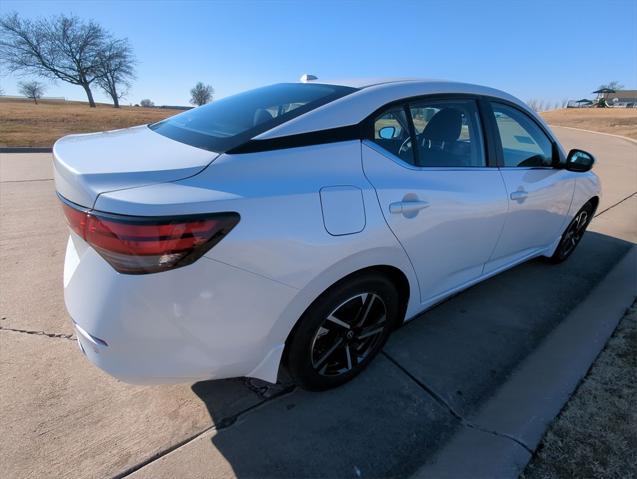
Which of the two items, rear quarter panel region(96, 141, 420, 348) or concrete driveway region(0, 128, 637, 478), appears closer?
rear quarter panel region(96, 141, 420, 348)

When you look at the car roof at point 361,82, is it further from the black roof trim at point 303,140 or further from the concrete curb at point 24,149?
the concrete curb at point 24,149

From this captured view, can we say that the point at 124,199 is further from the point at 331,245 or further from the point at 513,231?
the point at 513,231

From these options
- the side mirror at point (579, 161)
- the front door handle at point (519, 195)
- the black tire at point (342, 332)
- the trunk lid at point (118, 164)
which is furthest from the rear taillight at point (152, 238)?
the side mirror at point (579, 161)

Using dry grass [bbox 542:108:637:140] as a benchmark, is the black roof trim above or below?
above

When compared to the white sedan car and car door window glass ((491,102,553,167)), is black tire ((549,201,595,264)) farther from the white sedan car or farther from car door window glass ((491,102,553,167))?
the white sedan car

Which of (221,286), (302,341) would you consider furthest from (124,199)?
(302,341)

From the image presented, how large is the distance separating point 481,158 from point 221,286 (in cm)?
200

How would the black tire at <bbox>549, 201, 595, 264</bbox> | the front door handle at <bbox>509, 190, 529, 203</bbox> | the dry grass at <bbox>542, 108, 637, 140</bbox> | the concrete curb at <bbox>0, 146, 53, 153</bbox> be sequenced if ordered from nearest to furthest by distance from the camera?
the front door handle at <bbox>509, 190, 529, 203</bbox>
the black tire at <bbox>549, 201, 595, 264</bbox>
the concrete curb at <bbox>0, 146, 53, 153</bbox>
the dry grass at <bbox>542, 108, 637, 140</bbox>

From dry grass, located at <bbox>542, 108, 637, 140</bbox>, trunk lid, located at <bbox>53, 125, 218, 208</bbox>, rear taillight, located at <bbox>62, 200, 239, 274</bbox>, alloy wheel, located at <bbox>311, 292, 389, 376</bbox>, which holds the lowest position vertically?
dry grass, located at <bbox>542, 108, 637, 140</bbox>

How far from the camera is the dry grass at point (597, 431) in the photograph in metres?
1.77

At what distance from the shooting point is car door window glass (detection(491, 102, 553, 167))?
281 centimetres

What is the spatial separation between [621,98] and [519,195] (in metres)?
109

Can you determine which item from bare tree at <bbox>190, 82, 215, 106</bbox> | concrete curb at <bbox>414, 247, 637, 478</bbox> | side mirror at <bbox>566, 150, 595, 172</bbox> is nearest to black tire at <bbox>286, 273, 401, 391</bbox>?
concrete curb at <bbox>414, 247, 637, 478</bbox>

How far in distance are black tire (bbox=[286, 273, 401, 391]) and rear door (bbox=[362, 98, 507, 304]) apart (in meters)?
0.28
